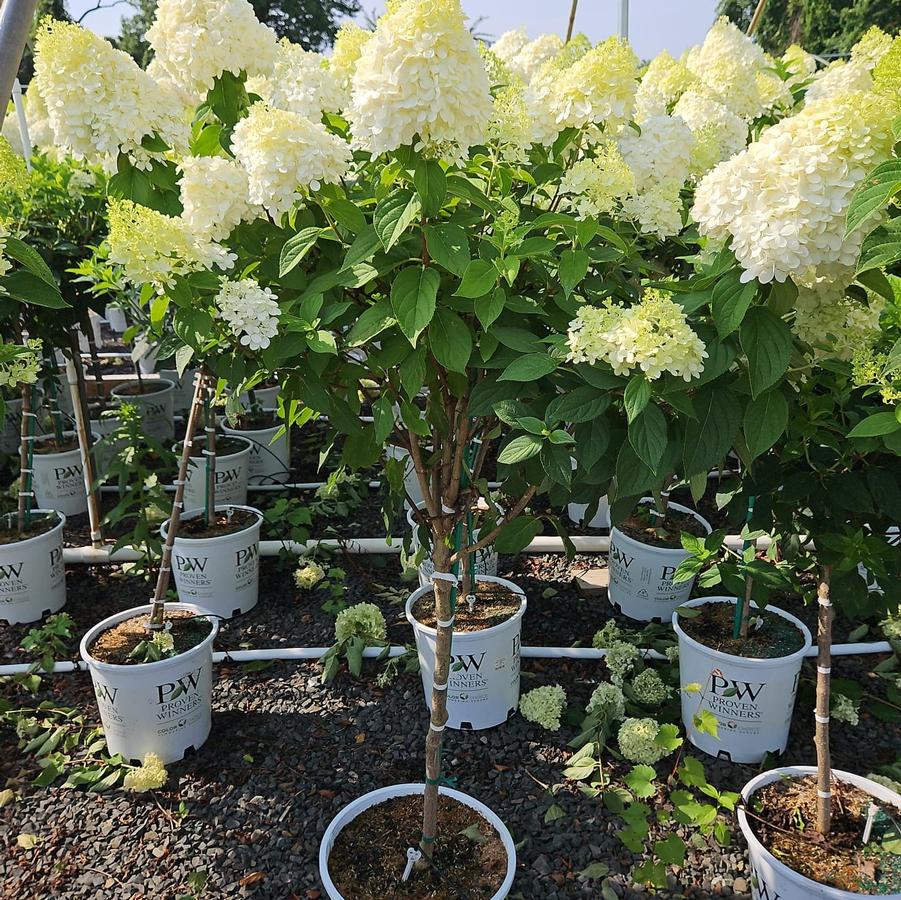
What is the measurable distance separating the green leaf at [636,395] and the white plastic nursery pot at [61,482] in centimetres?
371

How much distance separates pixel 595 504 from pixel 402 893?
108 centimetres

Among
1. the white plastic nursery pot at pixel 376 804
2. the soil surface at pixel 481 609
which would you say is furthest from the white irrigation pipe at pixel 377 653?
the white plastic nursery pot at pixel 376 804

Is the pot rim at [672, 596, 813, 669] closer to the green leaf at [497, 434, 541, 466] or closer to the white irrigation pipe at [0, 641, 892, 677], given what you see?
the white irrigation pipe at [0, 641, 892, 677]

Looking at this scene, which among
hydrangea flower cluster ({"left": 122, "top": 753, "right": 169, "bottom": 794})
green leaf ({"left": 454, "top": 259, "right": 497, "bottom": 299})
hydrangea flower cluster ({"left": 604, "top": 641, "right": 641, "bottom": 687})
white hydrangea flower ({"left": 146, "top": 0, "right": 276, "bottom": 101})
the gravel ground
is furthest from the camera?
hydrangea flower cluster ({"left": 604, "top": 641, "right": 641, "bottom": 687})

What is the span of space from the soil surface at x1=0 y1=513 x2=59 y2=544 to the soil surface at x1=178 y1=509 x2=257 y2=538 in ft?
1.82

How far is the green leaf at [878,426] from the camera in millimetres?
1079

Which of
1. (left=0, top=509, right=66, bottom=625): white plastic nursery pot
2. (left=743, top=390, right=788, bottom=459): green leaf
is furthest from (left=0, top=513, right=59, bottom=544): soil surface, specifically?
(left=743, top=390, right=788, bottom=459): green leaf

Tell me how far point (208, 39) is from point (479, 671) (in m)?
1.93

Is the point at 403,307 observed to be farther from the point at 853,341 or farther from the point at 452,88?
the point at 853,341

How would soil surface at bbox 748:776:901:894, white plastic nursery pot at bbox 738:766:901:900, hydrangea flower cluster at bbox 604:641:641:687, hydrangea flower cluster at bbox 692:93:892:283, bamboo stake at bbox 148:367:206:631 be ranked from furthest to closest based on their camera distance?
1. hydrangea flower cluster at bbox 604:641:641:687
2. bamboo stake at bbox 148:367:206:631
3. soil surface at bbox 748:776:901:894
4. white plastic nursery pot at bbox 738:766:901:900
5. hydrangea flower cluster at bbox 692:93:892:283

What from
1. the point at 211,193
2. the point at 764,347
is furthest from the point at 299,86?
the point at 764,347

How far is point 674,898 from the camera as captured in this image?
6.55 ft

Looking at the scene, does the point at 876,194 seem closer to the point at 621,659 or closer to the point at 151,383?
the point at 621,659

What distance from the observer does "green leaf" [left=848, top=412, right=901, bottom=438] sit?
108 cm
